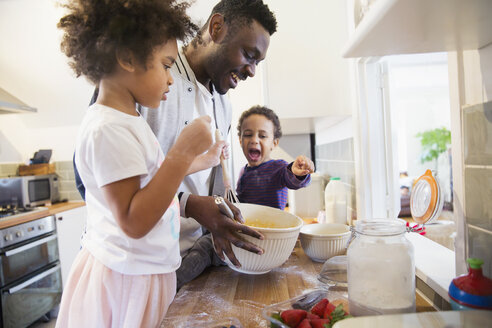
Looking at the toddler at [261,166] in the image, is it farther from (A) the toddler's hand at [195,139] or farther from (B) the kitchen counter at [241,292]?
(A) the toddler's hand at [195,139]

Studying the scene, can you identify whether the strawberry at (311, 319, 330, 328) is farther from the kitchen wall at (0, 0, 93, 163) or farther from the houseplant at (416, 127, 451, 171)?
the houseplant at (416, 127, 451, 171)

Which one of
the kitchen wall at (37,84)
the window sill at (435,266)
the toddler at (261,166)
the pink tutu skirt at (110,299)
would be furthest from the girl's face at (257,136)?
the kitchen wall at (37,84)

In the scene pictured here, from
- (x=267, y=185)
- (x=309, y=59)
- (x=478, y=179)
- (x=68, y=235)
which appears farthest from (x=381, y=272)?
(x=68, y=235)

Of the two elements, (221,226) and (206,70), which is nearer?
(221,226)

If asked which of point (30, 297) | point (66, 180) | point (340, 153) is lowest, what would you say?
point (30, 297)

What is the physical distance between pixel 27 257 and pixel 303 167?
204 cm

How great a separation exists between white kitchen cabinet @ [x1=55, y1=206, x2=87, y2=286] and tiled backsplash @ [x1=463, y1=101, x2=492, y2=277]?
2566 mm

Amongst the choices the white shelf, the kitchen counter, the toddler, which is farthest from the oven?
the white shelf

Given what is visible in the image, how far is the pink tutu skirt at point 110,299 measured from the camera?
2.10 ft

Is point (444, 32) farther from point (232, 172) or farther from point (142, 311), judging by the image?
point (232, 172)

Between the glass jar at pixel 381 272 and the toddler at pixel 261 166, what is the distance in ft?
2.53

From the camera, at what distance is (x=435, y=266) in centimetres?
75

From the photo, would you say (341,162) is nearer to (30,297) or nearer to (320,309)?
(320,309)

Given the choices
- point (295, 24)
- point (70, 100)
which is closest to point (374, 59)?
point (295, 24)
